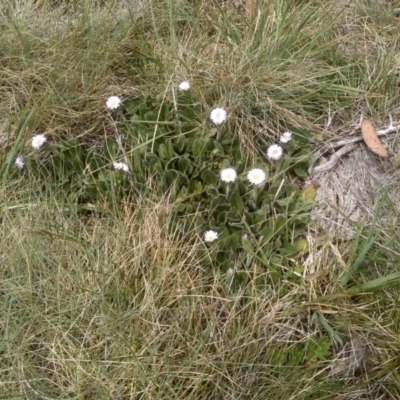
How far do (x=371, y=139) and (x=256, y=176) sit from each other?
0.55 meters

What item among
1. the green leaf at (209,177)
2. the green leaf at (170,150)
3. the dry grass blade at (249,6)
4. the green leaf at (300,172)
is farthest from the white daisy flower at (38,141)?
the dry grass blade at (249,6)

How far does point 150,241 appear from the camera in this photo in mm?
2057

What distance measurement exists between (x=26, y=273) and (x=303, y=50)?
1.45 m

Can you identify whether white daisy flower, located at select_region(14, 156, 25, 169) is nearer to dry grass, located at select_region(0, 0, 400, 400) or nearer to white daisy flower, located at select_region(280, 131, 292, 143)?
dry grass, located at select_region(0, 0, 400, 400)

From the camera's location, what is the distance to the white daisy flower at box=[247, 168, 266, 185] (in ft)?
7.17

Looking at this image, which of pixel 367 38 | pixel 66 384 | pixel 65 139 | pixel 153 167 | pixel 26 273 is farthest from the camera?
pixel 367 38

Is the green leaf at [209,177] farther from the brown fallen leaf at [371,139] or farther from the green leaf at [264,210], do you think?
the brown fallen leaf at [371,139]

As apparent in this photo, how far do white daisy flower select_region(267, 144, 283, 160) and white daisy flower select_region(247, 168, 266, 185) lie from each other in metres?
0.10

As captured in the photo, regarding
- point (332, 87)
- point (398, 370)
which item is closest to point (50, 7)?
point (332, 87)

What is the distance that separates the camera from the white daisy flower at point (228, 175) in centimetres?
219

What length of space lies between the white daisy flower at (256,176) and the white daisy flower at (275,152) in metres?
0.10

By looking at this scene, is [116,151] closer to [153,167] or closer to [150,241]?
[153,167]

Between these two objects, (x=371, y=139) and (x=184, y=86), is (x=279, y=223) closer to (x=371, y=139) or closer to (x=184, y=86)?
(x=371, y=139)

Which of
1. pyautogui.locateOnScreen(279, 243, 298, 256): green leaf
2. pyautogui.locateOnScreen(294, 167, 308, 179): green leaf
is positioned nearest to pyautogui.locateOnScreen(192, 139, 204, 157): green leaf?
pyautogui.locateOnScreen(294, 167, 308, 179): green leaf
